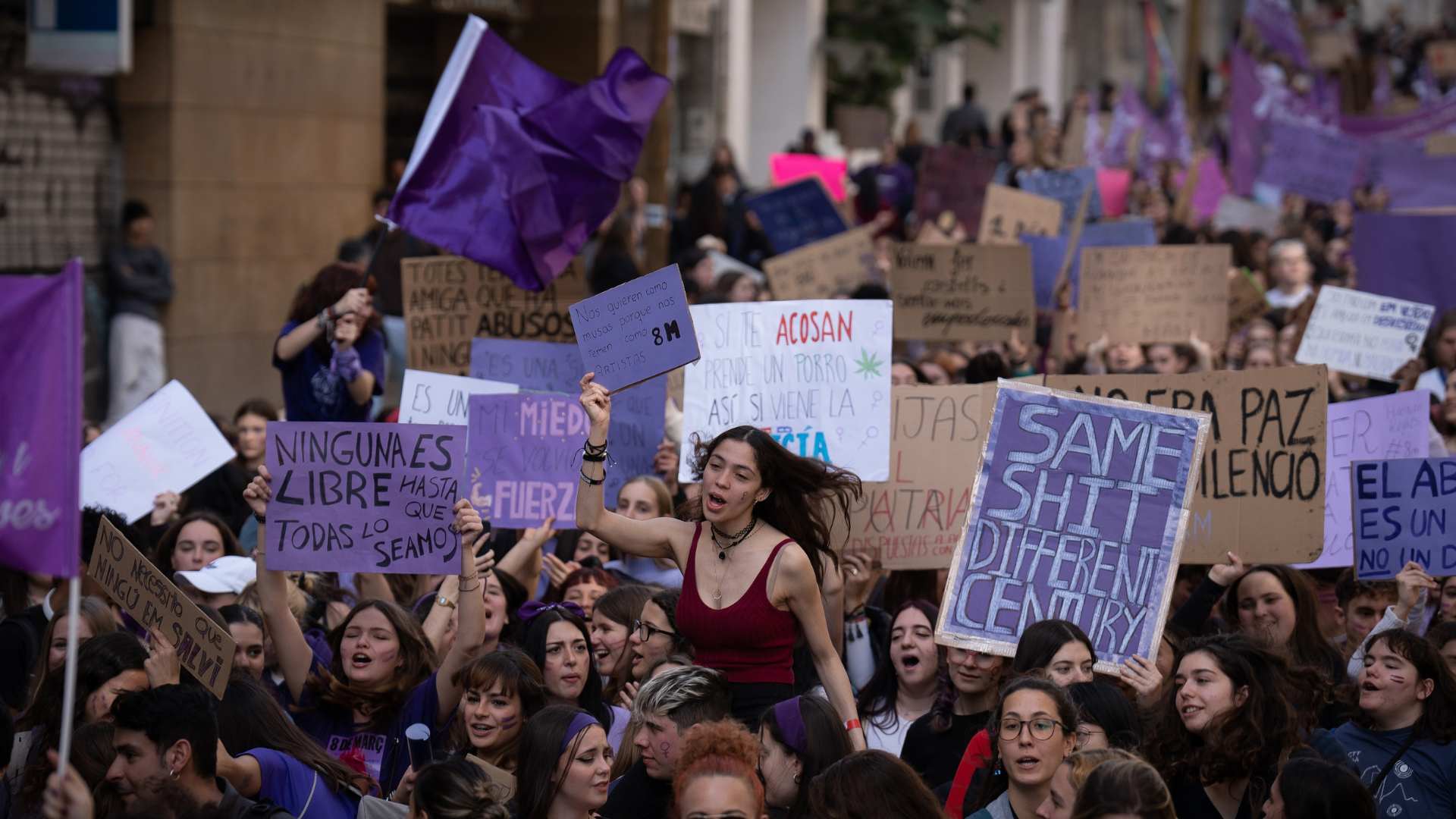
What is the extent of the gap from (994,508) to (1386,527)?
4.78ft

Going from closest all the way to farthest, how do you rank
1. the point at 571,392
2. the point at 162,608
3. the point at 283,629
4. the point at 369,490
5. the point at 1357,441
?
1. the point at 162,608
2. the point at 283,629
3. the point at 369,490
4. the point at 1357,441
5. the point at 571,392

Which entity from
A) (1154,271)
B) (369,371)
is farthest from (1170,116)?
(369,371)

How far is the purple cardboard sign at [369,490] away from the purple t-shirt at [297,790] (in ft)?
4.46

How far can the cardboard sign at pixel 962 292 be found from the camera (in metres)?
10.8

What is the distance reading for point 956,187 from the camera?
602 inches

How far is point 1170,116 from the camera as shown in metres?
27.9

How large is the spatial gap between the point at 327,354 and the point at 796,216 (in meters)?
6.80

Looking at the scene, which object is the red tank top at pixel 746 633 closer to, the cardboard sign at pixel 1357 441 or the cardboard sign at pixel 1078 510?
the cardboard sign at pixel 1078 510

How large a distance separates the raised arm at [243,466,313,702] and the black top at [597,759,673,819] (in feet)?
4.01

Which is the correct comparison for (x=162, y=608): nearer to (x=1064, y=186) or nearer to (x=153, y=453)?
(x=153, y=453)

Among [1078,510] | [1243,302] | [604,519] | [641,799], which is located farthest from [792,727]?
[1243,302]

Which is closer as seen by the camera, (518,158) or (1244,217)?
(518,158)

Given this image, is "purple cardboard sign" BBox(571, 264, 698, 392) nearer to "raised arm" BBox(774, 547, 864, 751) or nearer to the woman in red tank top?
the woman in red tank top

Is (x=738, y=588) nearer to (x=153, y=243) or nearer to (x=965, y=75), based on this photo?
(x=153, y=243)
